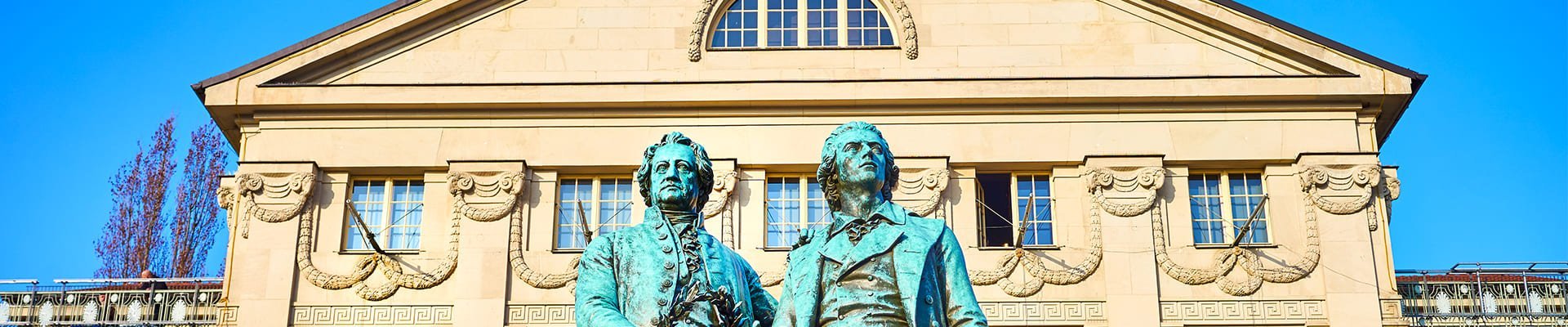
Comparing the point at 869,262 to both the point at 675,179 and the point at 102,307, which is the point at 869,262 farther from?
the point at 102,307

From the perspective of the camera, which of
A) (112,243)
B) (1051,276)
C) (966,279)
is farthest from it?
(112,243)

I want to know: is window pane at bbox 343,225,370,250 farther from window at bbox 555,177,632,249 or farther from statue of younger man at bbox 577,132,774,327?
statue of younger man at bbox 577,132,774,327

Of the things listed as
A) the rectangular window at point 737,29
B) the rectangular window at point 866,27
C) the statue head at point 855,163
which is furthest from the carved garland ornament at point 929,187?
the statue head at point 855,163

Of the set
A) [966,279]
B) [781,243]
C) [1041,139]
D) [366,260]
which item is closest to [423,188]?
[366,260]

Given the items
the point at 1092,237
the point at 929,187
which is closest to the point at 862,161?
the point at 929,187

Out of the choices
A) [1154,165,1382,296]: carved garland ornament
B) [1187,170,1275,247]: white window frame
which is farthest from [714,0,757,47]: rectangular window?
[1187,170,1275,247]: white window frame

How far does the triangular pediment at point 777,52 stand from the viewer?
28219 mm

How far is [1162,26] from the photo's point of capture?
28.5m

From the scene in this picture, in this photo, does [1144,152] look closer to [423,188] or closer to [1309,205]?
[1309,205]

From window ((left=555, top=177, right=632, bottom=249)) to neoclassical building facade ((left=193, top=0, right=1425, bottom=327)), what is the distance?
3 centimetres

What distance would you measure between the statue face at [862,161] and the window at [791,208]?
1894cm

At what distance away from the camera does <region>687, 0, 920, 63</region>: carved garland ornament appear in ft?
92.8

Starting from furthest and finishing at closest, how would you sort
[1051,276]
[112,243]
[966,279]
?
[112,243]
[1051,276]
[966,279]

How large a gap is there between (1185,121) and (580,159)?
8.00m
